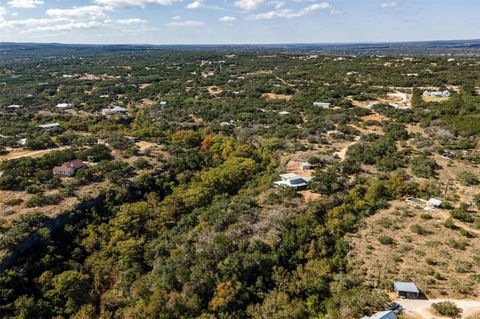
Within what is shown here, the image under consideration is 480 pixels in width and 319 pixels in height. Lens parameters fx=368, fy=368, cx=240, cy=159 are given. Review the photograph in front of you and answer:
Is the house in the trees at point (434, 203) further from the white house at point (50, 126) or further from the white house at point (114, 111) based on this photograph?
the white house at point (114, 111)

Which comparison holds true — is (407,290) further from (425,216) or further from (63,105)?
(63,105)

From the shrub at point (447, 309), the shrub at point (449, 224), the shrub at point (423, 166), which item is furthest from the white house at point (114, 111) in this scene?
the shrub at point (447, 309)

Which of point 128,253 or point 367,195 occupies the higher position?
point 367,195

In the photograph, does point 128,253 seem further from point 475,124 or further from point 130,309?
point 475,124

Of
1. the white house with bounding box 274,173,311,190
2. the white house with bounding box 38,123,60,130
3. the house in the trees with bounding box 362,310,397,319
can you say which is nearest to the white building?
the white house with bounding box 274,173,311,190

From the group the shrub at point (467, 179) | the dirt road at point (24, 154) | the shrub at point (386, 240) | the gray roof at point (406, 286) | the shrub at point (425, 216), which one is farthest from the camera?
the dirt road at point (24, 154)

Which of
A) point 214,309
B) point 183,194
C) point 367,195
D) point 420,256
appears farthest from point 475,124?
point 214,309

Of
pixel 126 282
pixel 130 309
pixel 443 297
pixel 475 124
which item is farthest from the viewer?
pixel 475 124
